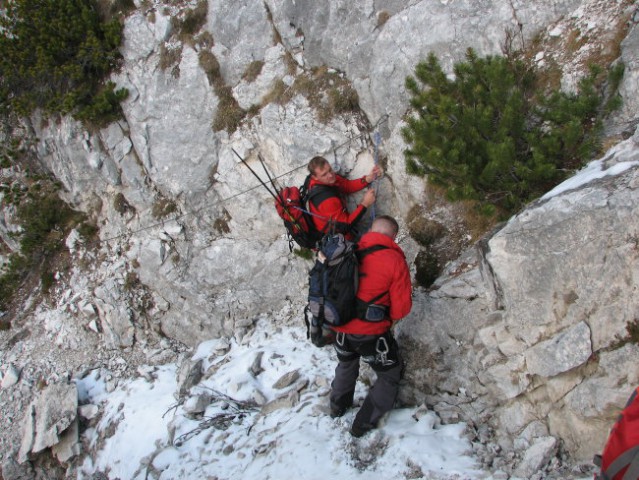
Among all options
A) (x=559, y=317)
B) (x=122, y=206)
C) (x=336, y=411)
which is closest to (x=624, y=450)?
(x=559, y=317)

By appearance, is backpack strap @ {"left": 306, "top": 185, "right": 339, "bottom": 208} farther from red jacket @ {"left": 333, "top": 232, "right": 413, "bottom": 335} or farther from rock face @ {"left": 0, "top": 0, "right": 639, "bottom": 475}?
red jacket @ {"left": 333, "top": 232, "right": 413, "bottom": 335}

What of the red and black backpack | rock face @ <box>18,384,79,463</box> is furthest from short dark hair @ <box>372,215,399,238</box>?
Result: rock face @ <box>18,384,79,463</box>

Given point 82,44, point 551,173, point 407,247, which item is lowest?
point 407,247

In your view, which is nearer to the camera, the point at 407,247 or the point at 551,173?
the point at 551,173

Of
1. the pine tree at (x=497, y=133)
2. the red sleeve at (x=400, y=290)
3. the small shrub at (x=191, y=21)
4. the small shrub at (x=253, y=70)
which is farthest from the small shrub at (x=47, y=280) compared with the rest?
the pine tree at (x=497, y=133)

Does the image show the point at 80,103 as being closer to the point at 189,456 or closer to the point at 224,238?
the point at 224,238

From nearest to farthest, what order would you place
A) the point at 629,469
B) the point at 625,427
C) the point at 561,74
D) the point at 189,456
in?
the point at 629,469, the point at 625,427, the point at 561,74, the point at 189,456

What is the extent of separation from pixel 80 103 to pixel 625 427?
413 inches

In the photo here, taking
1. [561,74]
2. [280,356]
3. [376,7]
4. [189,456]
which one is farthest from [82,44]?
[561,74]

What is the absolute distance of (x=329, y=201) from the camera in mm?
6465

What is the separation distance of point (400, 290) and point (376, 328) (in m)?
0.54

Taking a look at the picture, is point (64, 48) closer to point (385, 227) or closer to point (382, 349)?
point (385, 227)

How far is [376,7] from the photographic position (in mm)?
7094

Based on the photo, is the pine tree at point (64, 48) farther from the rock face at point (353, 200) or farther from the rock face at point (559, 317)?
the rock face at point (559, 317)
